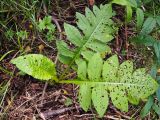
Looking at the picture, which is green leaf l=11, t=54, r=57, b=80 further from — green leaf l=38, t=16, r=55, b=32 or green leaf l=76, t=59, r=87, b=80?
green leaf l=38, t=16, r=55, b=32

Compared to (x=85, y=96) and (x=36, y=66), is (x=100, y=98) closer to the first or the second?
(x=85, y=96)

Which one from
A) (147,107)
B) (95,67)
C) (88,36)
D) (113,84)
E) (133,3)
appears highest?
(133,3)

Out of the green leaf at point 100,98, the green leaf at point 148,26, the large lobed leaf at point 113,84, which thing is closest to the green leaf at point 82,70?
the large lobed leaf at point 113,84

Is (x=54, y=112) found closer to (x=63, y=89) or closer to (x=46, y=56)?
(x=63, y=89)

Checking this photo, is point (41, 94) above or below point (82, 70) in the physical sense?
below

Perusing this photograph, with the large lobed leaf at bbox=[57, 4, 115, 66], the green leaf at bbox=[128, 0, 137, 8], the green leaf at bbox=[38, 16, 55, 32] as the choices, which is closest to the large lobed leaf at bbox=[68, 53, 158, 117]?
the large lobed leaf at bbox=[57, 4, 115, 66]

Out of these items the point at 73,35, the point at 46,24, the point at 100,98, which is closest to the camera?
the point at 100,98

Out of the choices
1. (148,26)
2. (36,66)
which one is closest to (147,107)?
(148,26)
